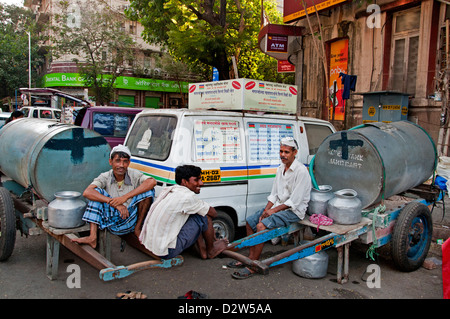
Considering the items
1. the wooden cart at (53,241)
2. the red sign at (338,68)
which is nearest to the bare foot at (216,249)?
the wooden cart at (53,241)

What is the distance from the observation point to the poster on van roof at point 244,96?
5070mm

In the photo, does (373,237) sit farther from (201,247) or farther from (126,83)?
(126,83)

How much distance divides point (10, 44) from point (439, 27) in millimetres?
32805

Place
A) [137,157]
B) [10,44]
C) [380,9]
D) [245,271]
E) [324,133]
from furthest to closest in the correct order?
[10,44] < [380,9] < [324,133] < [137,157] < [245,271]

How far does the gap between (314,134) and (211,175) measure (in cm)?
220

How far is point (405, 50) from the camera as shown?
955 cm

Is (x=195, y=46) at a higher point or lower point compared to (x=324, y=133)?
higher

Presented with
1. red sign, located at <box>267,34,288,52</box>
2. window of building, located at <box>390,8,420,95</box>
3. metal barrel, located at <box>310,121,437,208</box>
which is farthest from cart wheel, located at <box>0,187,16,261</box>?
red sign, located at <box>267,34,288,52</box>

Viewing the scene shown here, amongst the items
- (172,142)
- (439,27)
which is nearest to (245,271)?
(172,142)

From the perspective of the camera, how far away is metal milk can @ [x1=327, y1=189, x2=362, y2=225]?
402cm

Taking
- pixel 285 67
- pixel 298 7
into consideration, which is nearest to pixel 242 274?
pixel 298 7

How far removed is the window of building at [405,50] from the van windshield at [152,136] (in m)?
7.09

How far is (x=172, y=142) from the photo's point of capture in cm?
455

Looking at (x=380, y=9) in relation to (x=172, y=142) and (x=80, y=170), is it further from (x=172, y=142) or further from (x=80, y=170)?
(x=80, y=170)
